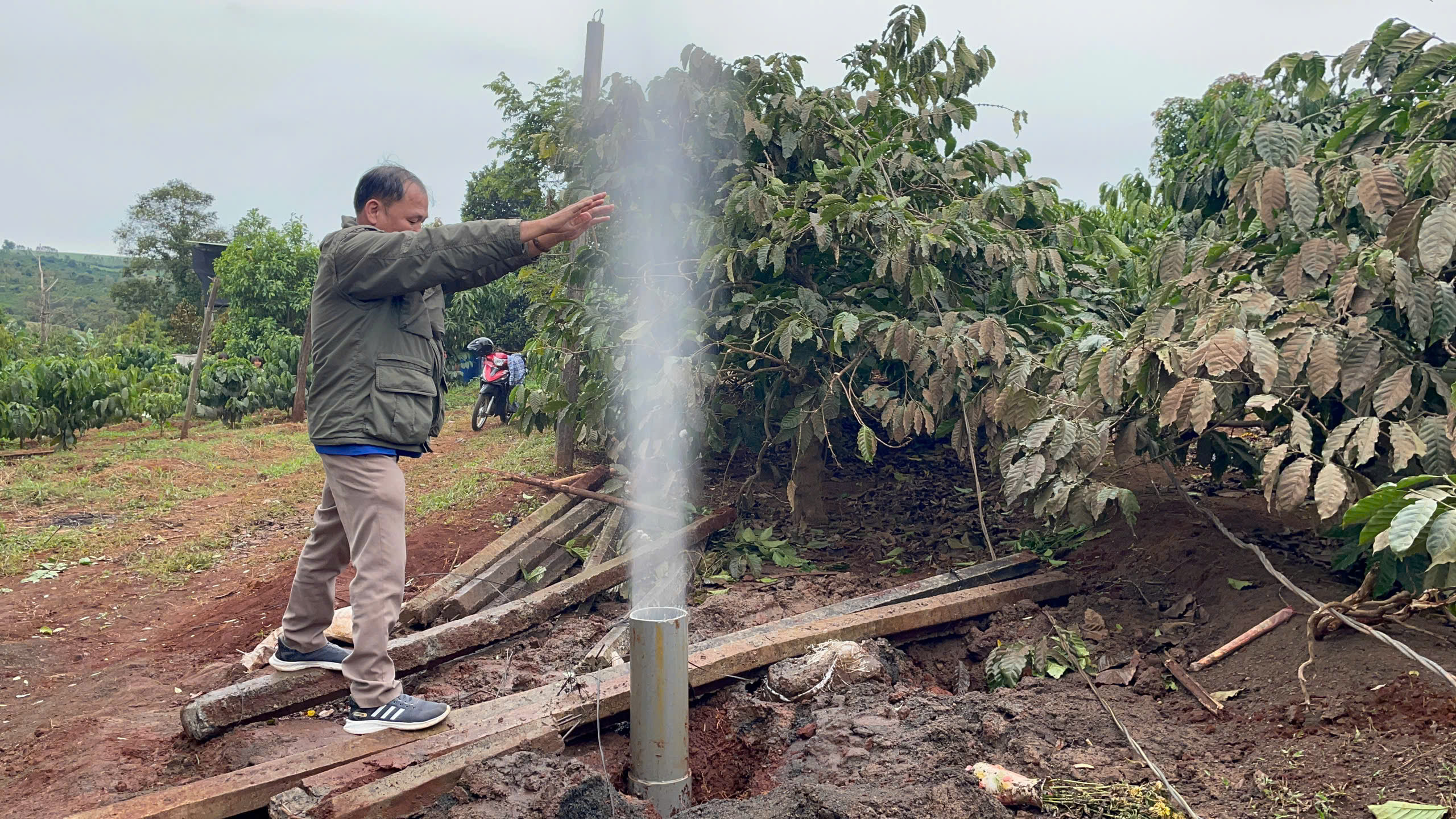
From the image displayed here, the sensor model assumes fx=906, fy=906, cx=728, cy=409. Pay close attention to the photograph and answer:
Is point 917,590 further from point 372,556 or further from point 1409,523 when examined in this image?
point 372,556

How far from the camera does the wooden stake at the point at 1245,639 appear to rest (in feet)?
9.21

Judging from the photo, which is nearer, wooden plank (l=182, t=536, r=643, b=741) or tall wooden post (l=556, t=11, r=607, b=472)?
wooden plank (l=182, t=536, r=643, b=741)

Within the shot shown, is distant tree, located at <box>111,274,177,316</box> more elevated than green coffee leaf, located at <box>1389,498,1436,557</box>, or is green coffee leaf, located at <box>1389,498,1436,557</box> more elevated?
distant tree, located at <box>111,274,177,316</box>

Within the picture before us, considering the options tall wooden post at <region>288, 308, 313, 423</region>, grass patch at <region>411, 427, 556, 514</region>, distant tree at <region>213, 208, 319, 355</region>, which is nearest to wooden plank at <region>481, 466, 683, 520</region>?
grass patch at <region>411, 427, 556, 514</region>

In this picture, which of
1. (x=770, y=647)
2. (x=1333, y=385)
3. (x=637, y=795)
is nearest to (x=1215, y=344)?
(x=1333, y=385)

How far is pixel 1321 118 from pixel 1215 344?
2817 mm

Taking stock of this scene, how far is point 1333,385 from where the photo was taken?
9.00 ft

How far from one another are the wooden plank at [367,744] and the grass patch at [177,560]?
3178mm

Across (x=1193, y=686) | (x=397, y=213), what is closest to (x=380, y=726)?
(x=397, y=213)

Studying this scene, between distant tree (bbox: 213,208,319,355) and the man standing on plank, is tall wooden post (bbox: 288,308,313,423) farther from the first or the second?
the man standing on plank

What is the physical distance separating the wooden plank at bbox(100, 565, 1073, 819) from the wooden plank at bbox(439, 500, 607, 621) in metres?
1.03

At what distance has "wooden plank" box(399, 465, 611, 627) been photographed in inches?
141

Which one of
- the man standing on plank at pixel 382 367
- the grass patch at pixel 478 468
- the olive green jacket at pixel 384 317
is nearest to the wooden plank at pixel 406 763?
the man standing on plank at pixel 382 367

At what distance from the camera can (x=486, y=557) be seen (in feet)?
13.8
